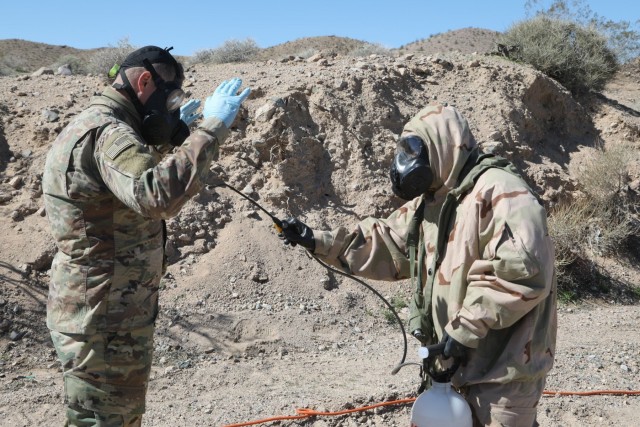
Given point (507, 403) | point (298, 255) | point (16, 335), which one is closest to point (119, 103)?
point (507, 403)

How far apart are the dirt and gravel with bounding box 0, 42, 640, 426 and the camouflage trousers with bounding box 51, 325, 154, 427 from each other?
171cm

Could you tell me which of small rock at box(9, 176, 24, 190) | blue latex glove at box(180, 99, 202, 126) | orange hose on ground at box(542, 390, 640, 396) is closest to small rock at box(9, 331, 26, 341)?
small rock at box(9, 176, 24, 190)

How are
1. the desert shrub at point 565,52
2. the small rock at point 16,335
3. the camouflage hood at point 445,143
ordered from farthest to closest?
the desert shrub at point 565,52 → the small rock at point 16,335 → the camouflage hood at point 445,143

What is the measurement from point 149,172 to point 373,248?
106 centimetres

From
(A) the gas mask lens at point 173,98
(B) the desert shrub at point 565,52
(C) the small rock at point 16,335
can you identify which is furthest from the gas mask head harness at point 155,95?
→ (B) the desert shrub at point 565,52

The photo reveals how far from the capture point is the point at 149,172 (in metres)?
2.57

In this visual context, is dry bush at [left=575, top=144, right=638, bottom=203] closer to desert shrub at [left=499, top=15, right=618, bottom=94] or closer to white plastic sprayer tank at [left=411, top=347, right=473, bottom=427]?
desert shrub at [left=499, top=15, right=618, bottom=94]

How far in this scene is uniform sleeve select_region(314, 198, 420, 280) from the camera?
3.13 m

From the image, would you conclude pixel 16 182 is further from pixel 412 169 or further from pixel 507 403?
pixel 507 403

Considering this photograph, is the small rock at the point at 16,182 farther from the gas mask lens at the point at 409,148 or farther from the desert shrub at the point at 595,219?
the desert shrub at the point at 595,219

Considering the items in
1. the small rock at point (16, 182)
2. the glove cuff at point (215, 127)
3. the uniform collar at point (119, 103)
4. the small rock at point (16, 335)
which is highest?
the uniform collar at point (119, 103)

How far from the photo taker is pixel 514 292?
2.48 m

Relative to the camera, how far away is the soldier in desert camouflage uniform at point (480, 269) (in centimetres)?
250

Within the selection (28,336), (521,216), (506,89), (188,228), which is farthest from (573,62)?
(521,216)
